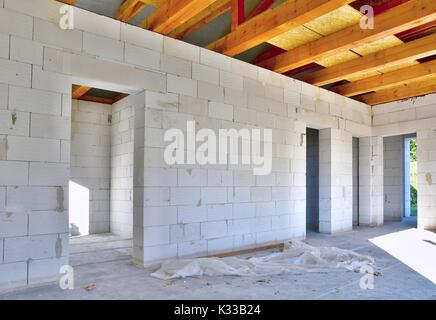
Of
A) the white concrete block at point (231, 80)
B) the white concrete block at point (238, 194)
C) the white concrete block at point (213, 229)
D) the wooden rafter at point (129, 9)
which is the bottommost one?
the white concrete block at point (213, 229)

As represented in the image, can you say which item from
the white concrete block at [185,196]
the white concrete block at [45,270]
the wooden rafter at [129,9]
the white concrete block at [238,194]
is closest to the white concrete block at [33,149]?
the white concrete block at [45,270]

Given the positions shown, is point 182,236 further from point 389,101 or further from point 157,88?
point 389,101

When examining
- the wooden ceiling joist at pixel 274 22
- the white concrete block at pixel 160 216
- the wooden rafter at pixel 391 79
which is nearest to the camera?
the wooden ceiling joist at pixel 274 22

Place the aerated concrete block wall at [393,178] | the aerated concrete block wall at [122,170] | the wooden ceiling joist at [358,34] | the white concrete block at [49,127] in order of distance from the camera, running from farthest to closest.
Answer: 1. the aerated concrete block wall at [393,178]
2. the aerated concrete block wall at [122,170]
3. the wooden ceiling joist at [358,34]
4. the white concrete block at [49,127]

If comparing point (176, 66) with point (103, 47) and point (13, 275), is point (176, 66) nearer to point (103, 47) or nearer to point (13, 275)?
point (103, 47)

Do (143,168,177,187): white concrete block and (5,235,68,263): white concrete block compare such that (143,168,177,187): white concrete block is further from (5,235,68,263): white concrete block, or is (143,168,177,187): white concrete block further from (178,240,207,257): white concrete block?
(5,235,68,263): white concrete block

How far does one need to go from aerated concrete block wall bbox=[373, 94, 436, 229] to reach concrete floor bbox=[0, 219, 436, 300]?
11.4ft

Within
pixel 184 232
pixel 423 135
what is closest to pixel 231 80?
pixel 184 232

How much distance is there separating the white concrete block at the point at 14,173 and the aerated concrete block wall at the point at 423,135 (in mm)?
6992

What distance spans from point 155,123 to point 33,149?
1.37 meters

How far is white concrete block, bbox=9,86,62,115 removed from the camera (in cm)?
329

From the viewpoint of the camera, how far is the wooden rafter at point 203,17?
176 inches

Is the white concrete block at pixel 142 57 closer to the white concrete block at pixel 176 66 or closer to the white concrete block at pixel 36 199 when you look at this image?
the white concrete block at pixel 176 66
